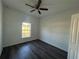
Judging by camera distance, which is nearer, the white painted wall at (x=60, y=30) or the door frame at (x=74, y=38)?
the door frame at (x=74, y=38)

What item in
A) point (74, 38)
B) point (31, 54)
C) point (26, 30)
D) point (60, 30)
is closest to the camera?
point (74, 38)

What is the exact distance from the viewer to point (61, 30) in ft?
13.2

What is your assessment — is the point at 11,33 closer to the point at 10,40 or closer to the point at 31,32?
the point at 10,40

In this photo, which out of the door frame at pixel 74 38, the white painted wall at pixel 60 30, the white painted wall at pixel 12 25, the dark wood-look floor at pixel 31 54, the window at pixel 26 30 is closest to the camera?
the door frame at pixel 74 38

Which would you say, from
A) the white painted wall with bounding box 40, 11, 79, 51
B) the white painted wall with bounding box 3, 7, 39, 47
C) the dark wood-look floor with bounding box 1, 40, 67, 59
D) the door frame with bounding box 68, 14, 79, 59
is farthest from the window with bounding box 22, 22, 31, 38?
the door frame with bounding box 68, 14, 79, 59

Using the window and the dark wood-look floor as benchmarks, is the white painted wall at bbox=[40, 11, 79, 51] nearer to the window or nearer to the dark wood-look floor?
the dark wood-look floor

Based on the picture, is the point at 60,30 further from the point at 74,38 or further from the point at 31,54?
the point at 31,54

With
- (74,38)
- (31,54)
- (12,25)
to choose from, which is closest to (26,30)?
(12,25)

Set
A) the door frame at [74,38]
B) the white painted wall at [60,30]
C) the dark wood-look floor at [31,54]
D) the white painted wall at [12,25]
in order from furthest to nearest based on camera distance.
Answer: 1. the white painted wall at [12,25]
2. the white painted wall at [60,30]
3. the dark wood-look floor at [31,54]
4. the door frame at [74,38]

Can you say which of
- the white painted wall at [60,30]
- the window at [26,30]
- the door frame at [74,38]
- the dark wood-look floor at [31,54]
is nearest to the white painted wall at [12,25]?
the window at [26,30]

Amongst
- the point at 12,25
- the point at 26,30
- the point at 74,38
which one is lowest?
the point at 74,38

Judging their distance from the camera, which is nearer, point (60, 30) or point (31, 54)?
point (31, 54)

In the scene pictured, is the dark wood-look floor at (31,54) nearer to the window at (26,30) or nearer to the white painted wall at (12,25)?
the white painted wall at (12,25)

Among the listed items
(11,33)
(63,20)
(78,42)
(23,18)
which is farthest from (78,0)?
(11,33)
